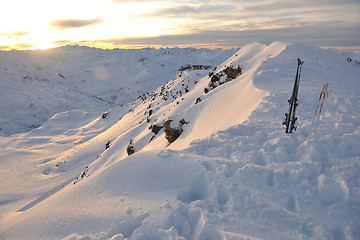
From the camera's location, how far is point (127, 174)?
5645mm

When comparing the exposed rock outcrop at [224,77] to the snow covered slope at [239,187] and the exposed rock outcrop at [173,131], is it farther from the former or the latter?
the snow covered slope at [239,187]

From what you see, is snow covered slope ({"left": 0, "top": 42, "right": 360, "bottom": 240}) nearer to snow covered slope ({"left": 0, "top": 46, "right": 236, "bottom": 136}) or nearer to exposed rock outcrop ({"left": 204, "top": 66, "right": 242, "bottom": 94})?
exposed rock outcrop ({"left": 204, "top": 66, "right": 242, "bottom": 94})

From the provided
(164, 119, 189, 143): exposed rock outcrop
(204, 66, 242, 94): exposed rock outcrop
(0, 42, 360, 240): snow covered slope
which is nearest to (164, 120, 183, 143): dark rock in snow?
(164, 119, 189, 143): exposed rock outcrop

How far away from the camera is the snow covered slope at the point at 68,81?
43.7 meters

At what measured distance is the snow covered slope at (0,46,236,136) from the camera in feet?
143

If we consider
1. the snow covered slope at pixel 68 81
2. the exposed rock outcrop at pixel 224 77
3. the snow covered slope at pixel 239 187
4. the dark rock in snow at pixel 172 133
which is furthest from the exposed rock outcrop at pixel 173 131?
the snow covered slope at pixel 68 81

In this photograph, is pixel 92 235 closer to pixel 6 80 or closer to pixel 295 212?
pixel 295 212

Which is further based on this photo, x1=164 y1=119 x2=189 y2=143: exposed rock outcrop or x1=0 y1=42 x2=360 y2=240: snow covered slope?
x1=164 y1=119 x2=189 y2=143: exposed rock outcrop

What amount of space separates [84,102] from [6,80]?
19965 mm

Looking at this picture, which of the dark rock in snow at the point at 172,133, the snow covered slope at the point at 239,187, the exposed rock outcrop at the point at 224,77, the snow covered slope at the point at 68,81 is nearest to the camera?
the snow covered slope at the point at 239,187

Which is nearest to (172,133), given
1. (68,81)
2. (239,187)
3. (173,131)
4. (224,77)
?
(173,131)

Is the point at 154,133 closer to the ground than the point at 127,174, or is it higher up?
closer to the ground

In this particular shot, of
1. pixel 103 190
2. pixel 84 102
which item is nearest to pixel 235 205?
pixel 103 190

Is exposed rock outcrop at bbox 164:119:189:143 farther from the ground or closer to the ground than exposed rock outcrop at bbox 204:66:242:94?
closer to the ground
